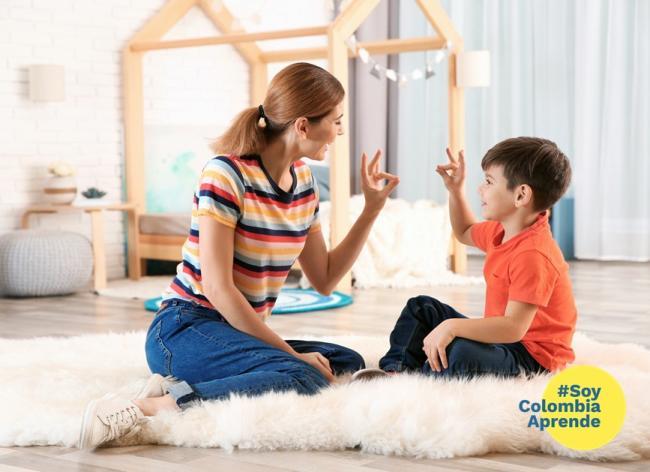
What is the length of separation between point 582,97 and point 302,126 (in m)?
4.23

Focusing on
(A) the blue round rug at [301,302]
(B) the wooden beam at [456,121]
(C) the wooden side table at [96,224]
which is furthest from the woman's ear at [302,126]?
(B) the wooden beam at [456,121]

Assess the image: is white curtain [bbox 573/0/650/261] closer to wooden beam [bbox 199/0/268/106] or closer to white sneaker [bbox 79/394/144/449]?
wooden beam [bbox 199/0/268/106]

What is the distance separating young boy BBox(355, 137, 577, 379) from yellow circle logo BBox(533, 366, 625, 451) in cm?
17

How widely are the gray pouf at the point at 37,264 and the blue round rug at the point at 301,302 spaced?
1.85ft

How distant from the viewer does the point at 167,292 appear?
2367mm

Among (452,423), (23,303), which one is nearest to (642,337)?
(452,423)

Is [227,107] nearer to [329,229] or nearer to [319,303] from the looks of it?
[329,229]

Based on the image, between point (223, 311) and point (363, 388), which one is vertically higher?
point (223, 311)

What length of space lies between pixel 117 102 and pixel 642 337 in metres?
3.21

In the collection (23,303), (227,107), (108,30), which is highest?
(108,30)

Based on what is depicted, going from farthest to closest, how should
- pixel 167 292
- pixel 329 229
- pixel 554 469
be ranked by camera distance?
pixel 329 229
pixel 167 292
pixel 554 469

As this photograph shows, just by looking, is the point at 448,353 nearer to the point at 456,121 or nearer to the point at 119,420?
the point at 119,420

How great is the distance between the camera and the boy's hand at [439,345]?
2.18 metres

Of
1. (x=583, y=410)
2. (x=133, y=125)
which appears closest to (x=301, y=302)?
(x=133, y=125)
